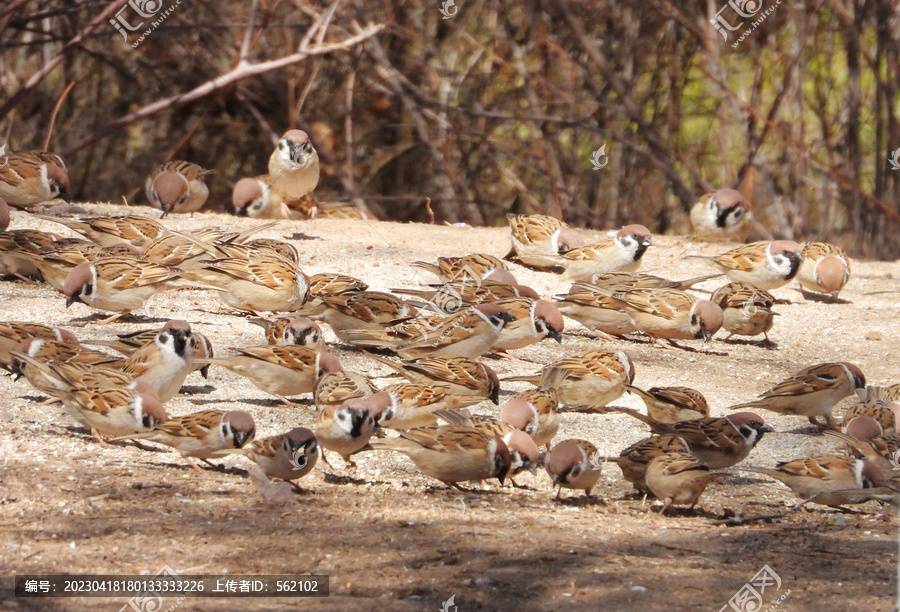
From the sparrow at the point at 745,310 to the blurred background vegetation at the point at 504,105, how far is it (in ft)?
20.1

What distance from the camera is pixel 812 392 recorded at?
6387 mm

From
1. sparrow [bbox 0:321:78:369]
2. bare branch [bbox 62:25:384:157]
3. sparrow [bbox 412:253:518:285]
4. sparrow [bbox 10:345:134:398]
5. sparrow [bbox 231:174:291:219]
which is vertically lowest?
sparrow [bbox 10:345:134:398]

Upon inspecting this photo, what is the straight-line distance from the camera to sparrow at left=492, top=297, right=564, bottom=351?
7059mm

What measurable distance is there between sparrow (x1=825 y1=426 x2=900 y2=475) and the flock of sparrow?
0.04 ft

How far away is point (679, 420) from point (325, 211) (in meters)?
6.70

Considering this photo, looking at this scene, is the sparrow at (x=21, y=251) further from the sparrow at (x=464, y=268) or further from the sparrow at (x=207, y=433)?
the sparrow at (x=207, y=433)

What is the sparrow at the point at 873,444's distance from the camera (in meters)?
5.33

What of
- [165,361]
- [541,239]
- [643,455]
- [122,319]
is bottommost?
[643,455]

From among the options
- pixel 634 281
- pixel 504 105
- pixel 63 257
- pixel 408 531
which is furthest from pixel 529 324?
pixel 504 105

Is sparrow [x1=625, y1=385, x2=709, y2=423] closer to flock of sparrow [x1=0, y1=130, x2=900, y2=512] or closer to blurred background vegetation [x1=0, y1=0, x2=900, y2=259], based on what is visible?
flock of sparrow [x1=0, y1=130, x2=900, y2=512]

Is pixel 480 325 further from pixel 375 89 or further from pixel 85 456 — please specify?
pixel 375 89

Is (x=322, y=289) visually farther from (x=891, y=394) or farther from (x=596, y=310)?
(x=891, y=394)

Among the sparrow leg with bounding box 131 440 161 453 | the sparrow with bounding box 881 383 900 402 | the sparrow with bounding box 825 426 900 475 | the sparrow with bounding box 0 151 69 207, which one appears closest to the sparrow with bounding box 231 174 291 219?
the sparrow with bounding box 0 151 69 207

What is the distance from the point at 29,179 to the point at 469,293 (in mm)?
4226
